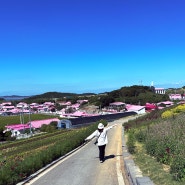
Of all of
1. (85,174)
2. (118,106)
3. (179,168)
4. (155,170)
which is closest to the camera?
(179,168)

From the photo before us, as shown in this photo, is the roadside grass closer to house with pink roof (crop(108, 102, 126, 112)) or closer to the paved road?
the paved road

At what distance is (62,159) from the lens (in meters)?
15.6

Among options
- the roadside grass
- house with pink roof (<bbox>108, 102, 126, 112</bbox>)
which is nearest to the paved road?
the roadside grass

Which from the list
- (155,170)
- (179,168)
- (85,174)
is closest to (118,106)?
(85,174)

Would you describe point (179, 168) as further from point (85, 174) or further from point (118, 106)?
point (118, 106)

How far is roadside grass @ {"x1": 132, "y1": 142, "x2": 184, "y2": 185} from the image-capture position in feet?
25.0

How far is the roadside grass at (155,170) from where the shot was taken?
25.0ft

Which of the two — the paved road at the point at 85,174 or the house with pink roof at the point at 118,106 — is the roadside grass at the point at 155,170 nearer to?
the paved road at the point at 85,174

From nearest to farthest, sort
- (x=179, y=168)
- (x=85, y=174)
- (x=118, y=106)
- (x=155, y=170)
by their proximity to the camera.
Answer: (x=179, y=168) → (x=155, y=170) → (x=85, y=174) → (x=118, y=106)

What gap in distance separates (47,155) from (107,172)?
3.67 meters

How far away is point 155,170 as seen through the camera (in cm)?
890

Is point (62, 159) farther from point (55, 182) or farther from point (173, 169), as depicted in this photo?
point (173, 169)

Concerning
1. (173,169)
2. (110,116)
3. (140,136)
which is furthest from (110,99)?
(173,169)

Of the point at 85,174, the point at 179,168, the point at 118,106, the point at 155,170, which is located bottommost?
the point at 118,106
